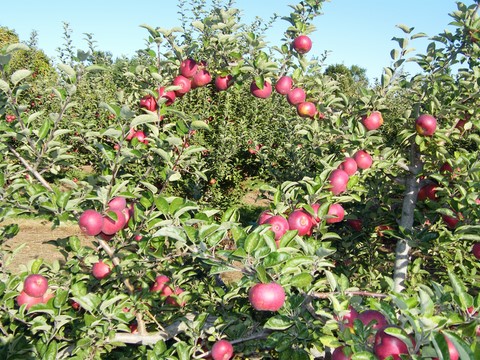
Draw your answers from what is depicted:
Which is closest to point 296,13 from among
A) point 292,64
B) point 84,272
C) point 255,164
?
point 292,64

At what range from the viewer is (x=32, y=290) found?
5.78 feet

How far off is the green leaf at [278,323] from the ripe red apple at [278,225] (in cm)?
39

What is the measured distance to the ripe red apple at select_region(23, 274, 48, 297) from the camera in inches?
69.1

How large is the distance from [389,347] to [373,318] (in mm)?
245

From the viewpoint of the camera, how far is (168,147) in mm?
1824

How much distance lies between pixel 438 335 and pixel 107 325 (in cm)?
127

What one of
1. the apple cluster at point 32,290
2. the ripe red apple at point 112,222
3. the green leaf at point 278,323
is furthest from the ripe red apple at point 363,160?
the apple cluster at point 32,290

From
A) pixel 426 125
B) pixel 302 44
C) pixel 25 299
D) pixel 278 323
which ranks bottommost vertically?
pixel 25 299

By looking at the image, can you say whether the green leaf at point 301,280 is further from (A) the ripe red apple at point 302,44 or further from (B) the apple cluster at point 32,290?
(A) the ripe red apple at point 302,44

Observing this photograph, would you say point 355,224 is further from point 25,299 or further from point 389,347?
point 25,299

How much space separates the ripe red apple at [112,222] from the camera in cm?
160

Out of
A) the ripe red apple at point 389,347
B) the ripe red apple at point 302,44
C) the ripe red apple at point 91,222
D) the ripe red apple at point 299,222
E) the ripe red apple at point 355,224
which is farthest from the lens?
the ripe red apple at point 355,224

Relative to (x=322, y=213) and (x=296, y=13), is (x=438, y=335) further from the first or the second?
(x=296, y=13)

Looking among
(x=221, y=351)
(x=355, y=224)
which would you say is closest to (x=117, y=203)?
(x=221, y=351)
